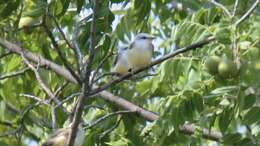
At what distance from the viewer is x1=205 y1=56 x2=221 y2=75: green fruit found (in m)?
3.86

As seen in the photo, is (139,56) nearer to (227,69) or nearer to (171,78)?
(171,78)

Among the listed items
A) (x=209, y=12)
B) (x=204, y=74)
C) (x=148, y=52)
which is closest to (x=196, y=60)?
(x=204, y=74)

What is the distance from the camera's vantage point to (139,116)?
230 inches

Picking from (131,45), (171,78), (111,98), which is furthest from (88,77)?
(131,45)

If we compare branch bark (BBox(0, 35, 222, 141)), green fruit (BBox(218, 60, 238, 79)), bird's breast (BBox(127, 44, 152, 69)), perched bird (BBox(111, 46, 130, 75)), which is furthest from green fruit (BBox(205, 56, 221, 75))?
perched bird (BBox(111, 46, 130, 75))

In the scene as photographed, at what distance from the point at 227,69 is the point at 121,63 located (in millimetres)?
3664

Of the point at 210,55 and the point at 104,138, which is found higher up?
the point at 210,55

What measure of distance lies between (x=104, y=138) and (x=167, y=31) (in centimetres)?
265

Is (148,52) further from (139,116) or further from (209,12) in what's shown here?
(209,12)

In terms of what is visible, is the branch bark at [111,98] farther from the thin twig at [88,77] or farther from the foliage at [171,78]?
the thin twig at [88,77]

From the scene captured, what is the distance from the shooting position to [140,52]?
6.57 m

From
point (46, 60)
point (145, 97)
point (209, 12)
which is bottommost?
point (145, 97)

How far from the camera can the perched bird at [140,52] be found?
6551 mm

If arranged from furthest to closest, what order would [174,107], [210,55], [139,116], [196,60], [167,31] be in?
[167,31] → [139,116] → [196,60] → [174,107] → [210,55]
